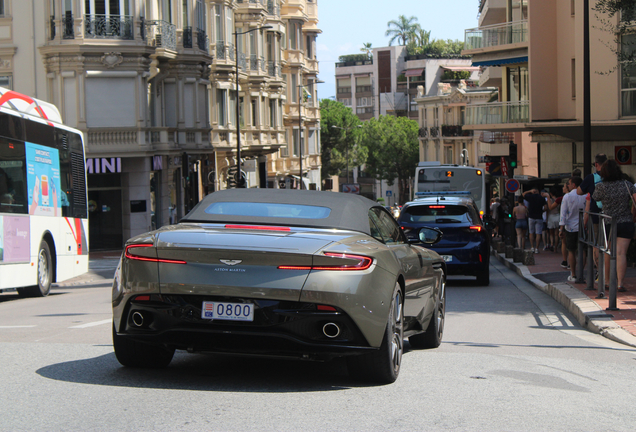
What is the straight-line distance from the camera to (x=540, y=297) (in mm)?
14664

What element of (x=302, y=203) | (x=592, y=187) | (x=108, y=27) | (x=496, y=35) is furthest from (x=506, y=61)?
(x=302, y=203)

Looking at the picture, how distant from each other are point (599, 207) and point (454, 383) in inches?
326

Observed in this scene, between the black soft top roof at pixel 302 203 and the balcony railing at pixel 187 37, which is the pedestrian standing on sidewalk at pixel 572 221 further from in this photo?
the balcony railing at pixel 187 37

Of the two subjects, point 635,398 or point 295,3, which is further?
point 295,3

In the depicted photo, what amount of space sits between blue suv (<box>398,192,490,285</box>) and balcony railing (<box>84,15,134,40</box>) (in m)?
21.1

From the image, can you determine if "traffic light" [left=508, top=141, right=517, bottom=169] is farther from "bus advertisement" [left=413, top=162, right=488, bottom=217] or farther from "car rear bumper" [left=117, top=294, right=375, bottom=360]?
"car rear bumper" [left=117, top=294, right=375, bottom=360]

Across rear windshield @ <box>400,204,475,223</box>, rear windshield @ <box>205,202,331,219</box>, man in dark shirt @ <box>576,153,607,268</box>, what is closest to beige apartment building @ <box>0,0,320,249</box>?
rear windshield @ <box>400,204,475,223</box>

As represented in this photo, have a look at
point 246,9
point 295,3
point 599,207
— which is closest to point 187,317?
point 599,207

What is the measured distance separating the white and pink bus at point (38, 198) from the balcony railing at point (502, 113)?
2227cm

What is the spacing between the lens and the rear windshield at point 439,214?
54.3 ft

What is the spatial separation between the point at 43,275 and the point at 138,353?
10574 mm

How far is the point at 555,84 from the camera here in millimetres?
34219

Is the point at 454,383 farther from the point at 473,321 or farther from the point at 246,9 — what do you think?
the point at 246,9

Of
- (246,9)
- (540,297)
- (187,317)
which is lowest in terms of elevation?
(540,297)
